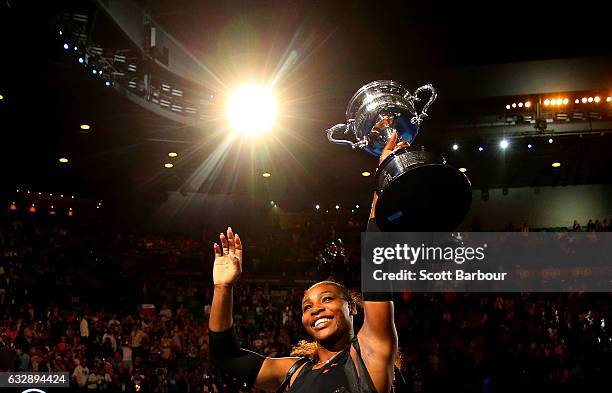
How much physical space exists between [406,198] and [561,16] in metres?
10.2

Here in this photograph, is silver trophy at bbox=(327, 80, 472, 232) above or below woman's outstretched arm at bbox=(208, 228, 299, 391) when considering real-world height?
above

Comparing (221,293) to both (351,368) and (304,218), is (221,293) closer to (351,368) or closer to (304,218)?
(351,368)

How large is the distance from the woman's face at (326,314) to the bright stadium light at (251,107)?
445 inches

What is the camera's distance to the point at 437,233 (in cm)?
202

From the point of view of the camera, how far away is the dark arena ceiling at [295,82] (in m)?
10.5

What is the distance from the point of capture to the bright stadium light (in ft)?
43.1

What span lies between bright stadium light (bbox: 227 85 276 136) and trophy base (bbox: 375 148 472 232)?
37.5 ft

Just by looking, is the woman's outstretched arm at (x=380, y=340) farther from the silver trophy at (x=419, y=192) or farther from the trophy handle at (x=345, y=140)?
the trophy handle at (x=345, y=140)

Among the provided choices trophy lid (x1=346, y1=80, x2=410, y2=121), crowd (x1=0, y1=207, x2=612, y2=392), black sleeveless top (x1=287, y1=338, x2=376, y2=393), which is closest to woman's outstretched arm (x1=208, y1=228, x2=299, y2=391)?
black sleeveless top (x1=287, y1=338, x2=376, y2=393)

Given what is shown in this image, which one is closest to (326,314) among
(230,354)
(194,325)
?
(230,354)

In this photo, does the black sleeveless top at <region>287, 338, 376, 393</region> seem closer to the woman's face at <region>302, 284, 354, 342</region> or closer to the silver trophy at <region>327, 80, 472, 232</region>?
the woman's face at <region>302, 284, 354, 342</region>

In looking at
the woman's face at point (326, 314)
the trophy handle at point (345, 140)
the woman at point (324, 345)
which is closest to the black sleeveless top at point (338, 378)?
the woman at point (324, 345)

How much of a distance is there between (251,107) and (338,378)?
11.7m

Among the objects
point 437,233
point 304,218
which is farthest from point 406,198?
point 304,218
